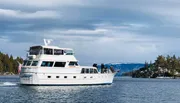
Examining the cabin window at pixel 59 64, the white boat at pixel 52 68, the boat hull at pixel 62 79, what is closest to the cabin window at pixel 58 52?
the white boat at pixel 52 68

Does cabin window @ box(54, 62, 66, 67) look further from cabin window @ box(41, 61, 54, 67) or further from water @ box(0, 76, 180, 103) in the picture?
water @ box(0, 76, 180, 103)

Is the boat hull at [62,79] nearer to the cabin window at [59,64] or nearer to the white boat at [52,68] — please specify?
the white boat at [52,68]

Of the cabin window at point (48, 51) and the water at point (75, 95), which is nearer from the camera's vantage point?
the water at point (75, 95)

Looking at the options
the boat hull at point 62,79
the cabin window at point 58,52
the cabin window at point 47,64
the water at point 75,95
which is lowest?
the water at point 75,95

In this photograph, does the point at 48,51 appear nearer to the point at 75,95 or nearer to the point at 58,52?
the point at 58,52

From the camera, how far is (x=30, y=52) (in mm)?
75875

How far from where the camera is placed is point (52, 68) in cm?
7356

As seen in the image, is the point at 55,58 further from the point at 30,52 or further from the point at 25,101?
the point at 25,101

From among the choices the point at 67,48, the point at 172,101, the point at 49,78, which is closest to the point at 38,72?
the point at 49,78

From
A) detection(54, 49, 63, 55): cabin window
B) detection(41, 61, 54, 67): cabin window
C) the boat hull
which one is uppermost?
detection(54, 49, 63, 55): cabin window

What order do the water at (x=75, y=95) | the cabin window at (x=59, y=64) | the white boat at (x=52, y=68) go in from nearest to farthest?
the water at (x=75, y=95) → the white boat at (x=52, y=68) → the cabin window at (x=59, y=64)

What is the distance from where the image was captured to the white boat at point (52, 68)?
72.2 m

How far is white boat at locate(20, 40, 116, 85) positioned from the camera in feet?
237

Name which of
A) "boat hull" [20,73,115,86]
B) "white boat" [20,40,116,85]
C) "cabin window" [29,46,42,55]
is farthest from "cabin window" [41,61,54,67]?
"cabin window" [29,46,42,55]
